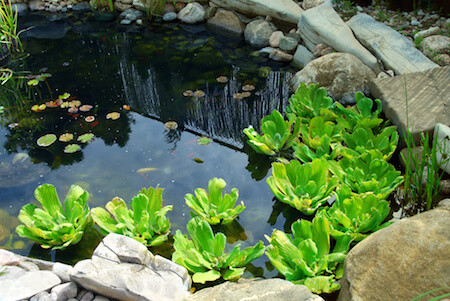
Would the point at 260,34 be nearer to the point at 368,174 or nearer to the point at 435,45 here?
the point at 435,45

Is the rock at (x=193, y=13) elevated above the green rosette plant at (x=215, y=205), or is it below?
above

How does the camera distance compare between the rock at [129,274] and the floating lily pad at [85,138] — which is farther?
Result: the floating lily pad at [85,138]

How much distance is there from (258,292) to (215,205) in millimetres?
726

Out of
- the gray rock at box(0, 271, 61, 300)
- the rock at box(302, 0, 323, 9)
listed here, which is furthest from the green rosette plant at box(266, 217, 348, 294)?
the rock at box(302, 0, 323, 9)

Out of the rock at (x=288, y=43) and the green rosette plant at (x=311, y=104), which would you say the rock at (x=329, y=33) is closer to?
the rock at (x=288, y=43)

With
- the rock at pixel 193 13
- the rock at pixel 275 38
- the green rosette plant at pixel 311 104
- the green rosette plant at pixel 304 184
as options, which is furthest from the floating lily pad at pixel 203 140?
the rock at pixel 193 13

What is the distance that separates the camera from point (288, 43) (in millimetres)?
4129

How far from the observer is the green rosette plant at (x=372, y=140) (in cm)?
265

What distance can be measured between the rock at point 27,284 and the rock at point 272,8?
11.1 feet

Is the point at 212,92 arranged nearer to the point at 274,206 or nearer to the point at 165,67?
the point at 165,67

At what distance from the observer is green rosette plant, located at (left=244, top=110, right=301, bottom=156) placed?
2810mm

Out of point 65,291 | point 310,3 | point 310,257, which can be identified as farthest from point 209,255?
point 310,3

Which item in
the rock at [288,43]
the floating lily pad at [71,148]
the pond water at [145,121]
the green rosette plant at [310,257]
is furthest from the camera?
the rock at [288,43]

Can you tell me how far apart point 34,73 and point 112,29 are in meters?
1.27
